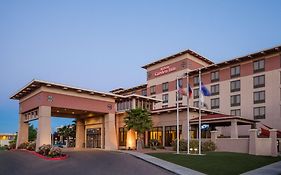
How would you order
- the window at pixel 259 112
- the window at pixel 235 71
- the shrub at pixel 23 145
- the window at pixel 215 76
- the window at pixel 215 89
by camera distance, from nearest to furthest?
the shrub at pixel 23 145 < the window at pixel 259 112 < the window at pixel 235 71 < the window at pixel 215 89 < the window at pixel 215 76

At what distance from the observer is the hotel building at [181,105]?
Result: 4188cm

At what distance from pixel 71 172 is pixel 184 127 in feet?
91.0

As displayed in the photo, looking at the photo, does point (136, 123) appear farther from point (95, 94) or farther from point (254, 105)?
→ point (254, 105)

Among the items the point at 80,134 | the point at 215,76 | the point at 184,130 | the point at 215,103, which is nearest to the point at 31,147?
the point at 80,134

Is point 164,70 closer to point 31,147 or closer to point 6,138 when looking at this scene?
point 31,147

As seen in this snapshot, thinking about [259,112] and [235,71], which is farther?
[235,71]

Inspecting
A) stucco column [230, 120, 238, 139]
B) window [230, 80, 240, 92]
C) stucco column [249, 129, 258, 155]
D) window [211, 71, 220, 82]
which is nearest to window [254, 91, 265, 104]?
window [230, 80, 240, 92]

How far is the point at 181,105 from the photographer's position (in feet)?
169

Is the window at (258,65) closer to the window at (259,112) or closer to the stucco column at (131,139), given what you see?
the window at (259,112)

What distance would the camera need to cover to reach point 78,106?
43.3 m

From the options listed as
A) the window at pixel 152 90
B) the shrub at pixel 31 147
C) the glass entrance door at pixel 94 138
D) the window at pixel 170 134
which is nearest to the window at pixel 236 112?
the window at pixel 170 134

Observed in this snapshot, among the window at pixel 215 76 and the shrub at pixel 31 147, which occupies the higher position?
the window at pixel 215 76

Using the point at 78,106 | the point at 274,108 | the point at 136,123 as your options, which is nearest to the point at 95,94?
the point at 78,106

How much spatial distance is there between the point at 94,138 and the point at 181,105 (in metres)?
16.6
